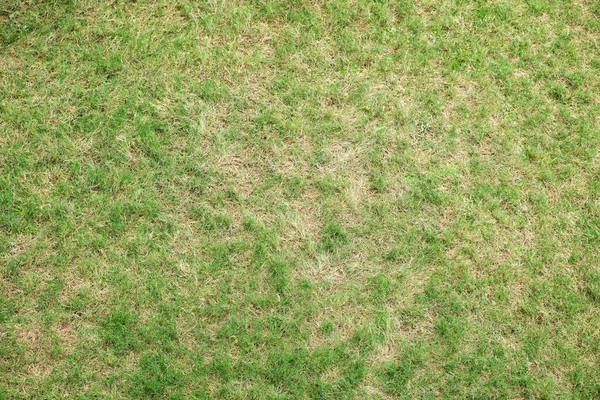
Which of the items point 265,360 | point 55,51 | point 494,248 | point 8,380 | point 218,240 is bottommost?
point 8,380

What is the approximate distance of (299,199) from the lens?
4.72 m

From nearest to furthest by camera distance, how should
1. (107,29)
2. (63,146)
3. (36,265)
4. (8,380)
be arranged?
(8,380), (36,265), (63,146), (107,29)

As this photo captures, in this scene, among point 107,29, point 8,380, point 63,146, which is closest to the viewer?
point 8,380

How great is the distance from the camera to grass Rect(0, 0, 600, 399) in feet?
14.1

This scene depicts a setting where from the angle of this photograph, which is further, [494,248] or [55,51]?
[55,51]

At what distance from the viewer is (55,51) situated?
198 inches

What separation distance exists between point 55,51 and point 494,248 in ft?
13.7

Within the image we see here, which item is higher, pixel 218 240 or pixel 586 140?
pixel 586 140

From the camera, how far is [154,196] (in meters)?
4.66

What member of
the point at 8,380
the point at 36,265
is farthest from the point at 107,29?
the point at 8,380

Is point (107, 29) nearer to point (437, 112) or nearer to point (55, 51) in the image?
point (55, 51)

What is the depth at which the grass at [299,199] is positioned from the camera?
429 cm

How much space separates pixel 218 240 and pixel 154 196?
655 millimetres

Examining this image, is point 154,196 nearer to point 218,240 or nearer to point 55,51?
point 218,240
